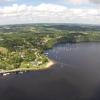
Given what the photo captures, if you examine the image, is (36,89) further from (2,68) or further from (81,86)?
(2,68)

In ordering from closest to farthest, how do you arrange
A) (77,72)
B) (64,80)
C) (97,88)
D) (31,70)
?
(97,88) < (64,80) < (77,72) < (31,70)

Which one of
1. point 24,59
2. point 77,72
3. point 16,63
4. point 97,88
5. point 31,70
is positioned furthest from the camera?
point 24,59

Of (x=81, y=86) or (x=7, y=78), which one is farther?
(x=7, y=78)

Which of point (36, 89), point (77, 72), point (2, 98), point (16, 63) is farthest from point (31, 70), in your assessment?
point (2, 98)

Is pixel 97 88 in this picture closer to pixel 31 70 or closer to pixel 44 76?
pixel 44 76

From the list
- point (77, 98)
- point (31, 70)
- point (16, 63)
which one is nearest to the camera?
point (77, 98)

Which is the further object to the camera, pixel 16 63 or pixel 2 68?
pixel 16 63

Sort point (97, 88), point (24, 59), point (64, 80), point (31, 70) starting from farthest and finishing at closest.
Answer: point (24, 59), point (31, 70), point (64, 80), point (97, 88)

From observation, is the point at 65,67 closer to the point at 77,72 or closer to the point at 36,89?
the point at 77,72

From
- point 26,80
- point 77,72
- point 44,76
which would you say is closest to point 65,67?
point 77,72
